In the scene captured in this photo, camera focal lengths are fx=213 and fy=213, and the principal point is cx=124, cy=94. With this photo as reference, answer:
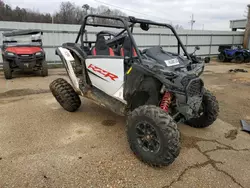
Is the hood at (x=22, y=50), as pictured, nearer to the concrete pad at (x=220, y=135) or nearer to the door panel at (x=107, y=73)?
the door panel at (x=107, y=73)

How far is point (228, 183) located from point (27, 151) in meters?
2.56

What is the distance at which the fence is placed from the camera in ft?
35.3

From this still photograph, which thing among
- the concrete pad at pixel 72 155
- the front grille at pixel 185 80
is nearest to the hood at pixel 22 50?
the concrete pad at pixel 72 155

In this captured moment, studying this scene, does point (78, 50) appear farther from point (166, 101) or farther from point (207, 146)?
point (207, 146)

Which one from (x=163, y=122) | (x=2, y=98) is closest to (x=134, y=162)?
(x=163, y=122)

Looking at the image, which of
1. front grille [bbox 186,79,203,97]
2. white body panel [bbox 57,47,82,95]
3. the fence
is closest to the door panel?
white body panel [bbox 57,47,82,95]

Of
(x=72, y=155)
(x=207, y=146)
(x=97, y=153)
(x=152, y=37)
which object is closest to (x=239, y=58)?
(x=152, y=37)

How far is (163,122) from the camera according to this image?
2.43 metres

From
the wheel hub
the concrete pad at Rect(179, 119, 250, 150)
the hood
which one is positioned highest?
the hood

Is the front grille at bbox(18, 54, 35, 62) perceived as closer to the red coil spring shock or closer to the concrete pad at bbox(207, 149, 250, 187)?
the red coil spring shock

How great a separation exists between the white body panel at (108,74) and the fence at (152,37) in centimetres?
818

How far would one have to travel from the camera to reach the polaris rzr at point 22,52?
7.37m

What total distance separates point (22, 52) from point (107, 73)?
5.38 m

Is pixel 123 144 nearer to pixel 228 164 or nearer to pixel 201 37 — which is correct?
pixel 228 164
